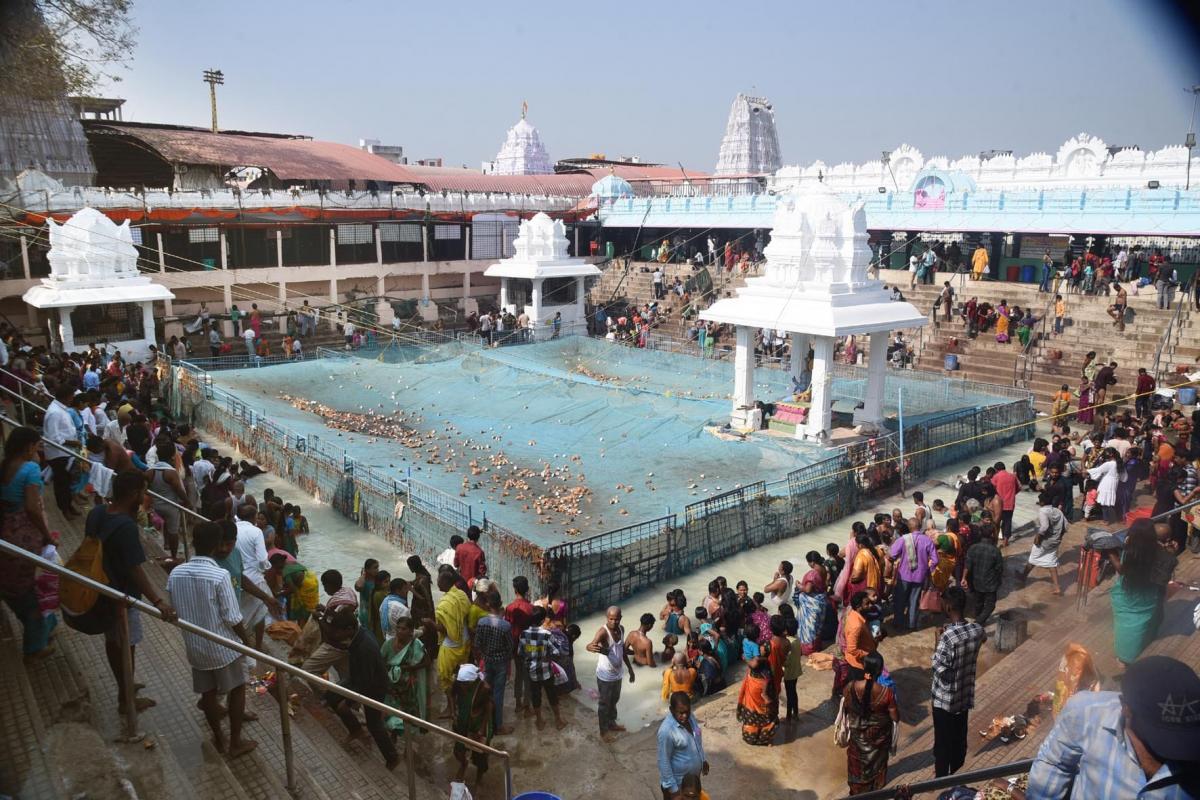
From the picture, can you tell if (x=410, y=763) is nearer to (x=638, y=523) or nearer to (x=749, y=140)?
(x=638, y=523)

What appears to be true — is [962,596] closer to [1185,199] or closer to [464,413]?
[464,413]

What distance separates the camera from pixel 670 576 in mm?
10984

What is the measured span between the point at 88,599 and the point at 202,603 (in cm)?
65

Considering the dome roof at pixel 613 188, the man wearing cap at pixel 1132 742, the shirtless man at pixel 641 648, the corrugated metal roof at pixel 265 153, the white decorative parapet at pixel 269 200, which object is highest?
the corrugated metal roof at pixel 265 153

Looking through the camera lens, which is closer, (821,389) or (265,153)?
(821,389)

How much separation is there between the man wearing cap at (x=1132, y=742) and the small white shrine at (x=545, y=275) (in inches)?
1012

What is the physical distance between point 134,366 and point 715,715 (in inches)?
636

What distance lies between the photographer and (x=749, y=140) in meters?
56.4

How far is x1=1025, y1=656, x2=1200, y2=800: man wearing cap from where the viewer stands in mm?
2850

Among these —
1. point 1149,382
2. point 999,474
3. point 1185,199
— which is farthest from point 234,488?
point 1185,199

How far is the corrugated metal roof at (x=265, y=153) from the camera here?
97.3 ft

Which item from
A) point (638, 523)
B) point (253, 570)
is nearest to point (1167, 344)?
point (638, 523)

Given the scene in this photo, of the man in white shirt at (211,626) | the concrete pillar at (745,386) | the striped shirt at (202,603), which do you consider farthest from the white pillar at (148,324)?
the striped shirt at (202,603)

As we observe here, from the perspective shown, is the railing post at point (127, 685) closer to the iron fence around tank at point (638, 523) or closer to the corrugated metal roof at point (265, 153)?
the iron fence around tank at point (638, 523)
